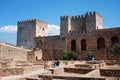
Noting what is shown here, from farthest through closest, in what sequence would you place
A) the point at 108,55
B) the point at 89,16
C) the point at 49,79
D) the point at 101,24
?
1. the point at 101,24
2. the point at 89,16
3. the point at 108,55
4. the point at 49,79

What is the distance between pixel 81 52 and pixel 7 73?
73.9ft

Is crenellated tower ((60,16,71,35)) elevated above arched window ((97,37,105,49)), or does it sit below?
above

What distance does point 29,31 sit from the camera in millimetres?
45469

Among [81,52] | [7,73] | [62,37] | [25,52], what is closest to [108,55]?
[81,52]

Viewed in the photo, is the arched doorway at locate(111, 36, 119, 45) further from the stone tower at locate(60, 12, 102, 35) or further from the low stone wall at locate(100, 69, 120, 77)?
the low stone wall at locate(100, 69, 120, 77)

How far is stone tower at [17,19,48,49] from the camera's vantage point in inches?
1767

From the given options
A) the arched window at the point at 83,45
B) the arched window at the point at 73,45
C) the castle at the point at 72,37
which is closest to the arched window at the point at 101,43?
the castle at the point at 72,37

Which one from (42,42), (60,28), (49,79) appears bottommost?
(49,79)

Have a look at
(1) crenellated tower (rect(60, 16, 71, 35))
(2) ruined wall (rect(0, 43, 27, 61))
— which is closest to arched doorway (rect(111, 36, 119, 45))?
(1) crenellated tower (rect(60, 16, 71, 35))

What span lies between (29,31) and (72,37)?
11.8 m

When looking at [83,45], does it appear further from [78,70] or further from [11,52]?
[78,70]

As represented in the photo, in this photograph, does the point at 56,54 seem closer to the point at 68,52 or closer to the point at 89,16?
the point at 68,52

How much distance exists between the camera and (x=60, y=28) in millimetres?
45469

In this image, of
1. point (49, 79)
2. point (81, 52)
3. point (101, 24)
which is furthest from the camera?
point (101, 24)
